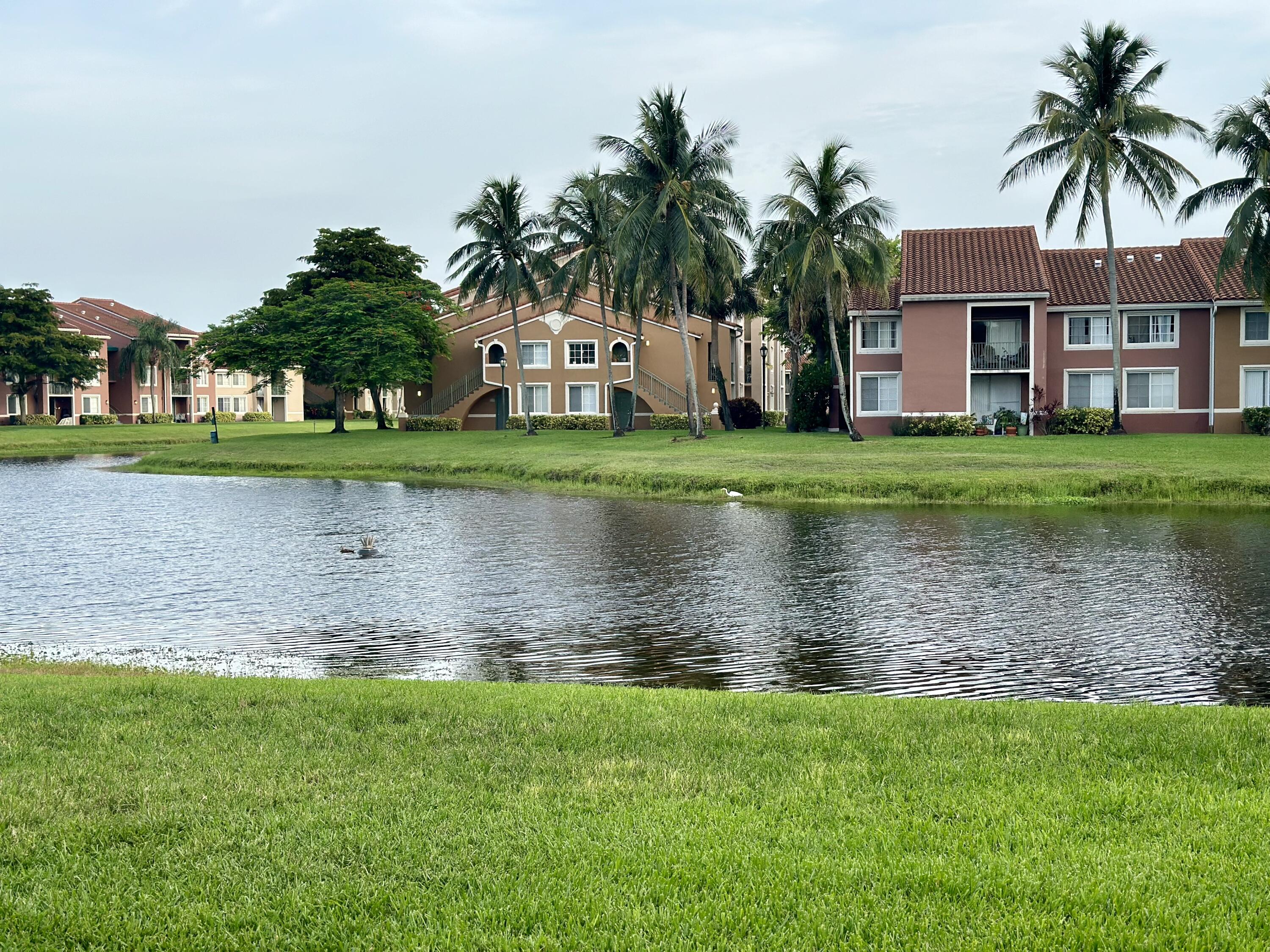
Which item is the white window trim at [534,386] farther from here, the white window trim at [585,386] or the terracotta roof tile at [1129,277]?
the terracotta roof tile at [1129,277]

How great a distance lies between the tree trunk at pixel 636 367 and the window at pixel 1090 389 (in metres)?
17.9

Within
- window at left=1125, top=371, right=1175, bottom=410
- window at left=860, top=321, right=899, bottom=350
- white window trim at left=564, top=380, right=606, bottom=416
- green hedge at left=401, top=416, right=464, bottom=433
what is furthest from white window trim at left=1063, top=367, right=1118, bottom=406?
green hedge at left=401, top=416, right=464, bottom=433

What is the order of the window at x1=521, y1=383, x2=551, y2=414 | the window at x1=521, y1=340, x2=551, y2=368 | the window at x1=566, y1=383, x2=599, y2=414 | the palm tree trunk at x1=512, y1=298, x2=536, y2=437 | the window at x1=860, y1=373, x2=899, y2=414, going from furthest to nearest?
the window at x1=521, y1=383, x2=551, y2=414
the window at x1=521, y1=340, x2=551, y2=368
the window at x1=566, y1=383, x2=599, y2=414
the palm tree trunk at x1=512, y1=298, x2=536, y2=437
the window at x1=860, y1=373, x2=899, y2=414

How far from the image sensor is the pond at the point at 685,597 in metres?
11.5

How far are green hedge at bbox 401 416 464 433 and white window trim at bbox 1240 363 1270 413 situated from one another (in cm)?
3734

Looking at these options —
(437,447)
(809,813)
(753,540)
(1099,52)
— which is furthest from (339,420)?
(809,813)

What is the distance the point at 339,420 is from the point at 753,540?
149 feet

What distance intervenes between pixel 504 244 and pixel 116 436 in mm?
32274

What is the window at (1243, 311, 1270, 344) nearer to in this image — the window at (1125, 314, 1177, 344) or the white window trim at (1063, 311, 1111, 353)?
the window at (1125, 314, 1177, 344)

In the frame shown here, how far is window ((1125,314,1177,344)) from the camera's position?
46750 mm

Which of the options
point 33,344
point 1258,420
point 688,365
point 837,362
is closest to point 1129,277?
point 1258,420

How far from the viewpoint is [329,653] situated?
1230 centimetres

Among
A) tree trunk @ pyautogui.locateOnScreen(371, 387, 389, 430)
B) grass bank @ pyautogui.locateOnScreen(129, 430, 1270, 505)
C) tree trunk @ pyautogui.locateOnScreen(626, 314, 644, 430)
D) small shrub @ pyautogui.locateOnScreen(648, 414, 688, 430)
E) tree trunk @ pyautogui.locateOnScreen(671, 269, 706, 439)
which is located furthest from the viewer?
tree trunk @ pyautogui.locateOnScreen(371, 387, 389, 430)

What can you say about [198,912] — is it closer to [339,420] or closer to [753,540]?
[753,540]
